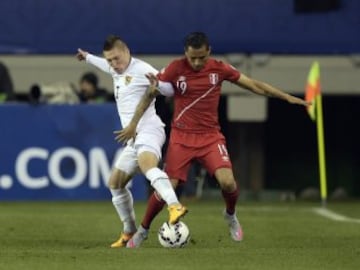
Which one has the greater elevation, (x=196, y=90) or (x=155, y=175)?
(x=196, y=90)

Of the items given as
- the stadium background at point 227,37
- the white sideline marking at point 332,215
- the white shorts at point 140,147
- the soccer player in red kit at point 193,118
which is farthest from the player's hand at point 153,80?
the stadium background at point 227,37

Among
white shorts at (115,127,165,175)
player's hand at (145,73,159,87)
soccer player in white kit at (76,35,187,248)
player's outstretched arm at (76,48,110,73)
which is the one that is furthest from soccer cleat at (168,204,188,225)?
player's outstretched arm at (76,48,110,73)

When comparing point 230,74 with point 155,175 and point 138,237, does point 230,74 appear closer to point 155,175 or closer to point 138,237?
point 155,175

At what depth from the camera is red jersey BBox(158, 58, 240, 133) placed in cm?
1249

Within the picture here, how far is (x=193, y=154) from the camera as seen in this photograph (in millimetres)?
12586

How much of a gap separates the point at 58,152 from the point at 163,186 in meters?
7.60

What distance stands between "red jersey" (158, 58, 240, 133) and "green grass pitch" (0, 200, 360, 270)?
1.11 m

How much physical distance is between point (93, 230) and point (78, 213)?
265cm

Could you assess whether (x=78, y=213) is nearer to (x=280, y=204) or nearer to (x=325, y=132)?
(x=280, y=204)

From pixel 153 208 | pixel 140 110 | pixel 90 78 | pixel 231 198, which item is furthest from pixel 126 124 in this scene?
pixel 90 78

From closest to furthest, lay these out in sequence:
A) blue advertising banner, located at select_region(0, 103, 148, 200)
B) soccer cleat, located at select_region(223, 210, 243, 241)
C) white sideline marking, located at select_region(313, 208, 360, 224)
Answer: soccer cleat, located at select_region(223, 210, 243, 241) < white sideline marking, located at select_region(313, 208, 360, 224) < blue advertising banner, located at select_region(0, 103, 148, 200)

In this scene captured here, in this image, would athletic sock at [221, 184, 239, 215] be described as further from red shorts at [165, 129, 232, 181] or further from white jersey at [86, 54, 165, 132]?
white jersey at [86, 54, 165, 132]

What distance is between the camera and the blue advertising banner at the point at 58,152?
1936cm

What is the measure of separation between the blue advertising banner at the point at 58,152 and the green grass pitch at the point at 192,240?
0.23 meters
